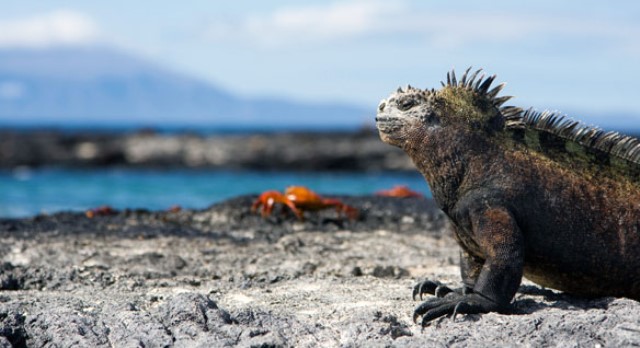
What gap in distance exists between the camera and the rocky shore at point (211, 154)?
50.0 meters

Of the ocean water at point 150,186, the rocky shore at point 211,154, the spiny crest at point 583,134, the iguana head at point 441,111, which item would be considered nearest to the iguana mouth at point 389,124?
the iguana head at point 441,111

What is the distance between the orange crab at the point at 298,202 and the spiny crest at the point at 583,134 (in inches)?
225

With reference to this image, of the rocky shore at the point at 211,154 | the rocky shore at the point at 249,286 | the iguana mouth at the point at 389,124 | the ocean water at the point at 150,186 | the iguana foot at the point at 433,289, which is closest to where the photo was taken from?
the rocky shore at the point at 249,286

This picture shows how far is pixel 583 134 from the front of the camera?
5.39m

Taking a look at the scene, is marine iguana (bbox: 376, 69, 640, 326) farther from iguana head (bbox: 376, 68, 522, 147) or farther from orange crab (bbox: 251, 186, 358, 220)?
orange crab (bbox: 251, 186, 358, 220)

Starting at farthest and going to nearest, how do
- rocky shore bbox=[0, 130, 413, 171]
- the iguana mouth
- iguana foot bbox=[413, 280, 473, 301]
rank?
rocky shore bbox=[0, 130, 413, 171] → iguana foot bbox=[413, 280, 473, 301] → the iguana mouth

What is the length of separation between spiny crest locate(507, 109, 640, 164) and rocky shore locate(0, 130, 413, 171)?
42678 millimetres

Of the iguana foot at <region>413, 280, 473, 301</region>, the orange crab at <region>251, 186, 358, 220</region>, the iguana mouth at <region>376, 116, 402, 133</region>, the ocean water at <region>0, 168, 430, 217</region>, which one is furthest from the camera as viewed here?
the ocean water at <region>0, 168, 430, 217</region>

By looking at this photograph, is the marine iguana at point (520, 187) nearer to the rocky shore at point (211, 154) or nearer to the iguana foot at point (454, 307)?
the iguana foot at point (454, 307)

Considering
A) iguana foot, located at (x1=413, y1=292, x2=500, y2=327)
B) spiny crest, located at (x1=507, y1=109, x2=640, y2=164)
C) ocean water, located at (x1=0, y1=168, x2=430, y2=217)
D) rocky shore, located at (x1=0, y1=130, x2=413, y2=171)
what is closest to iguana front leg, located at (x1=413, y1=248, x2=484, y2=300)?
iguana foot, located at (x1=413, y1=292, x2=500, y2=327)

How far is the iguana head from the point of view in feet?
17.3

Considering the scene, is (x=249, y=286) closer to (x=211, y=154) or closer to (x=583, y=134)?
(x=583, y=134)

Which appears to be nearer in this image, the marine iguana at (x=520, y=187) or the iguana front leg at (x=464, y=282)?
the marine iguana at (x=520, y=187)

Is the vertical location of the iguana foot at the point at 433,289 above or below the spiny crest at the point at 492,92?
below
